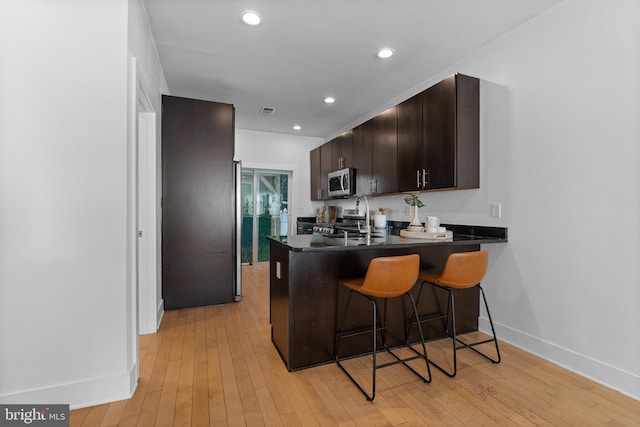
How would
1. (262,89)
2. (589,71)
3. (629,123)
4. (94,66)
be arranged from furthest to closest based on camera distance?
(262,89)
(589,71)
(629,123)
(94,66)

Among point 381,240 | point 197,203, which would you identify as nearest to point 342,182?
point 197,203

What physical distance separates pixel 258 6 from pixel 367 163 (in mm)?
2329

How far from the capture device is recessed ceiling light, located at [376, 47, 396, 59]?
2.81 m

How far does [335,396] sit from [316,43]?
9.12ft

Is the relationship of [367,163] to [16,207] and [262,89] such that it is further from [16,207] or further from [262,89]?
[16,207]

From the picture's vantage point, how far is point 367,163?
4.09 metres

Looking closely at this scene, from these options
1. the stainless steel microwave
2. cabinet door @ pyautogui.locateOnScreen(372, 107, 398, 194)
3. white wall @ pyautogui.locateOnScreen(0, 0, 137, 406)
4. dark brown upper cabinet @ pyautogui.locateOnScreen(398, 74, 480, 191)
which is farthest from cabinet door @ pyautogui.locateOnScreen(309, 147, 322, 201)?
white wall @ pyautogui.locateOnScreen(0, 0, 137, 406)

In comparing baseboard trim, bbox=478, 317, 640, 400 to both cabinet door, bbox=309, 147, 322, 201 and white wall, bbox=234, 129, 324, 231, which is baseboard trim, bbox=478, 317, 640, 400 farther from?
white wall, bbox=234, 129, 324, 231

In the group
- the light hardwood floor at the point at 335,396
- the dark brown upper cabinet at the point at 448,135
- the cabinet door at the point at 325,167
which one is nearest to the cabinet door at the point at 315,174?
the cabinet door at the point at 325,167

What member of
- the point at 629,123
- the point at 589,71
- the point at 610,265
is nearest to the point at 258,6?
the point at 589,71

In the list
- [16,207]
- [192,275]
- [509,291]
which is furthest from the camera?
[192,275]

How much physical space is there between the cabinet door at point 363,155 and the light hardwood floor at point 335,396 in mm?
2392

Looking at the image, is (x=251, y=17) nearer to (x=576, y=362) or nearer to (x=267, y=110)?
(x=267, y=110)

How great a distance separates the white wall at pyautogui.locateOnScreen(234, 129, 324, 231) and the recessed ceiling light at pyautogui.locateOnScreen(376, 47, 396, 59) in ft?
10.4
